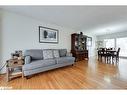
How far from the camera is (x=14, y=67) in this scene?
121 inches

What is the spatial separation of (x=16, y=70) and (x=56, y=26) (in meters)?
3.11

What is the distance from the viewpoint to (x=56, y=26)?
5.49m

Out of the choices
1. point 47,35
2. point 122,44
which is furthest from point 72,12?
point 122,44

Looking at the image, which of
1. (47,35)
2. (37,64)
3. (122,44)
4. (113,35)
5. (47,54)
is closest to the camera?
(37,64)

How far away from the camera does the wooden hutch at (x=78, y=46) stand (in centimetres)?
633

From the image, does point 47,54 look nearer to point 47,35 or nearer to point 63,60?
point 63,60

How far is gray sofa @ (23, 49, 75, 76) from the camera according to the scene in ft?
10.3

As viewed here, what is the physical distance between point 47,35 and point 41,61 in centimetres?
182

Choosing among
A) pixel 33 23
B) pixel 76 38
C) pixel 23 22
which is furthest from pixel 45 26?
pixel 76 38

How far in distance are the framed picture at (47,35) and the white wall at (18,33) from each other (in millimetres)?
159

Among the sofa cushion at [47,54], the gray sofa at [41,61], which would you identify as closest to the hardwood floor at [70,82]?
the gray sofa at [41,61]

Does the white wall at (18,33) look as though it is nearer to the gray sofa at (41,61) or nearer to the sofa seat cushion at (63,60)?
the gray sofa at (41,61)

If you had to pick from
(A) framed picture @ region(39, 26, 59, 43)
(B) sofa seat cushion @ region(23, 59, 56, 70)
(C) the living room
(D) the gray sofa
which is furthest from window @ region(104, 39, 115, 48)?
(B) sofa seat cushion @ region(23, 59, 56, 70)
